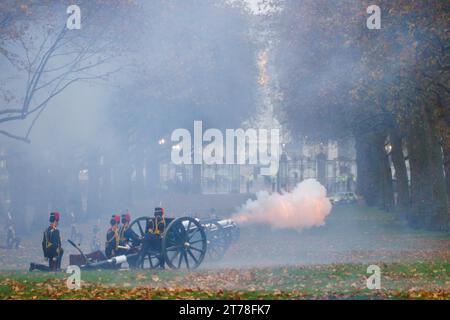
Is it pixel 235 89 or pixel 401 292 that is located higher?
pixel 235 89

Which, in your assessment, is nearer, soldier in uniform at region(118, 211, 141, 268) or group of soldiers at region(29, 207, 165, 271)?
group of soldiers at region(29, 207, 165, 271)

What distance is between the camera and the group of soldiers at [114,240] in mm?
23125

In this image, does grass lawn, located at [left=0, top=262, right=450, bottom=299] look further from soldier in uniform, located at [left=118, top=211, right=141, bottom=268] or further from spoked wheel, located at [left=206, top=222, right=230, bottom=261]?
spoked wheel, located at [left=206, top=222, right=230, bottom=261]

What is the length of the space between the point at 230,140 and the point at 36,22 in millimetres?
42770

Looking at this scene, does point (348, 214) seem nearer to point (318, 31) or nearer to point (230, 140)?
point (230, 140)

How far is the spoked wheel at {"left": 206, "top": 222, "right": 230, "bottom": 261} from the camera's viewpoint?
98.2 ft

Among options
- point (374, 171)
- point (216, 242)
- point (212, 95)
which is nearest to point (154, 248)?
point (216, 242)

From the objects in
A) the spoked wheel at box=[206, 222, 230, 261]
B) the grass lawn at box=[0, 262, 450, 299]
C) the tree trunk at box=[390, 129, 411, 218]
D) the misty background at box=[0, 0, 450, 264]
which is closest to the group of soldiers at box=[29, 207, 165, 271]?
the grass lawn at box=[0, 262, 450, 299]

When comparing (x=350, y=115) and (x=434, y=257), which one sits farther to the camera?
(x=350, y=115)

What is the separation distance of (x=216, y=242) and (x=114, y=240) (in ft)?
23.2

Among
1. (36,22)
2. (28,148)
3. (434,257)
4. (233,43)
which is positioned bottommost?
(434,257)

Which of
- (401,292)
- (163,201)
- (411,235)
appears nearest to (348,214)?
(163,201)

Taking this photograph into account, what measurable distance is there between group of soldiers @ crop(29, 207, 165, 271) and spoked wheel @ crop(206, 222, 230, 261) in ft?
18.3

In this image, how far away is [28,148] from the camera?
5012 centimetres
